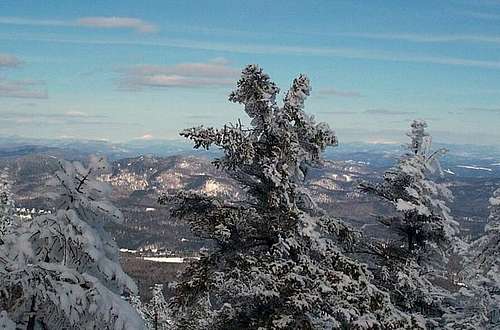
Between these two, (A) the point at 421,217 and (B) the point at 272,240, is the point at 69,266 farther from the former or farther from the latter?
(A) the point at 421,217

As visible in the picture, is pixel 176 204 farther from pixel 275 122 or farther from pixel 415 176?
pixel 415 176

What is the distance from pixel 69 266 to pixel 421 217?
12.5 meters

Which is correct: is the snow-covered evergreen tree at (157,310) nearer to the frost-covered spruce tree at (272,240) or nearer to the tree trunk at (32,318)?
the frost-covered spruce tree at (272,240)

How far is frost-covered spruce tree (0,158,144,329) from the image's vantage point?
6172mm

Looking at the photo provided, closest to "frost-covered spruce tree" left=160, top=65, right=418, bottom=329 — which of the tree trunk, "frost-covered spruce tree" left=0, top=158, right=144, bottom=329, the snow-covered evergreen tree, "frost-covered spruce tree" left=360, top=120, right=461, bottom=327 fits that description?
"frost-covered spruce tree" left=0, top=158, right=144, bottom=329

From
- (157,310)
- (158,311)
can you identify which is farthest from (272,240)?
(158,311)

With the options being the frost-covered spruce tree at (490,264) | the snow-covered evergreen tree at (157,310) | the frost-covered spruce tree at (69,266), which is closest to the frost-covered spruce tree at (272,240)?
the frost-covered spruce tree at (69,266)

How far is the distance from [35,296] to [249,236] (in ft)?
17.2

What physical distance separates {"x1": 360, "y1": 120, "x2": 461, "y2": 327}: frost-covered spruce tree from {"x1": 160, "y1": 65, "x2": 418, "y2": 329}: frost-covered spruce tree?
558cm

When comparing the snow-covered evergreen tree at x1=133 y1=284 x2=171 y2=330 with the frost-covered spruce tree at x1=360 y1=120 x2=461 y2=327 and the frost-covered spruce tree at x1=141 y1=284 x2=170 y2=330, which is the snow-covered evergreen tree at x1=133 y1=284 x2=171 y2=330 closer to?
the frost-covered spruce tree at x1=141 y1=284 x2=170 y2=330

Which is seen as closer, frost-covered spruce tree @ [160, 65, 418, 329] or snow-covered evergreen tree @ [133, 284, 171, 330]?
frost-covered spruce tree @ [160, 65, 418, 329]

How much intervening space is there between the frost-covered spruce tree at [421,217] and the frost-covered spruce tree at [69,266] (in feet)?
34.9

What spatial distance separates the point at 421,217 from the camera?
54.9 feet

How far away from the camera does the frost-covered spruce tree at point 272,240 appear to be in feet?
32.7
